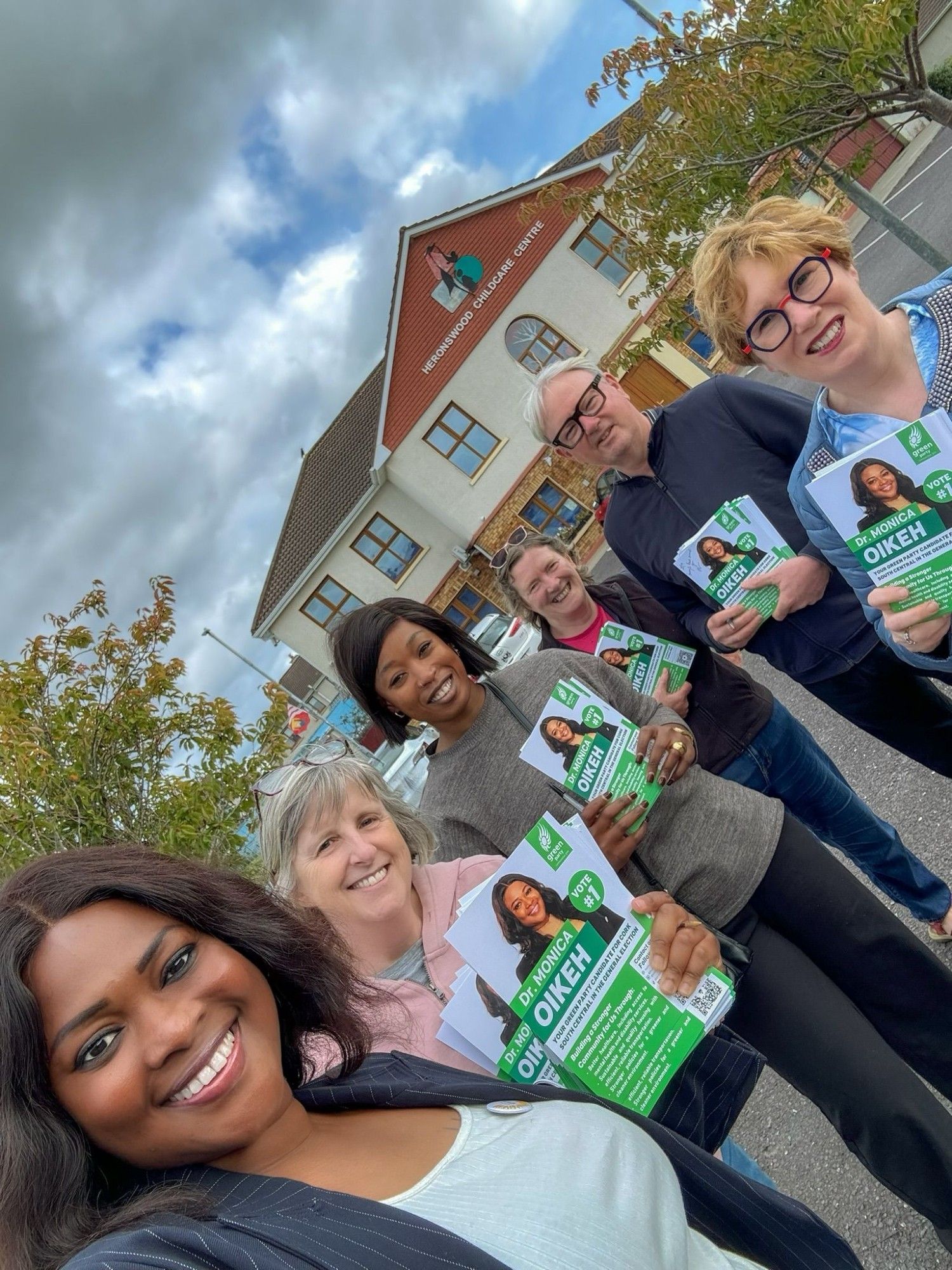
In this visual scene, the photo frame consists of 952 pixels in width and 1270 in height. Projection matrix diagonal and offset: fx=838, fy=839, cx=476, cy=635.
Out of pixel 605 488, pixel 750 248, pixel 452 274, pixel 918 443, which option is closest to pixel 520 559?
pixel 605 488

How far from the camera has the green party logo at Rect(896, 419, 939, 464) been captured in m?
2.11

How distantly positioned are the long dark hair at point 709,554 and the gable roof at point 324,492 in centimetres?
2254

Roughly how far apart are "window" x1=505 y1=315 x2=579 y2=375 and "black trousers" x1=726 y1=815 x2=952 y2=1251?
76.1ft

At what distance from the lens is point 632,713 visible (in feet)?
9.20

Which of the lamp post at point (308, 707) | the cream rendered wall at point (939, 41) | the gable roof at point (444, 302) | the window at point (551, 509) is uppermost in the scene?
the cream rendered wall at point (939, 41)

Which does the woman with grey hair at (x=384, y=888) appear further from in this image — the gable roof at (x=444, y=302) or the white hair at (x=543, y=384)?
the gable roof at (x=444, y=302)

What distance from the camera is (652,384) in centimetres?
2419

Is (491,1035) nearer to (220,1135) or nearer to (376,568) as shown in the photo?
(220,1135)

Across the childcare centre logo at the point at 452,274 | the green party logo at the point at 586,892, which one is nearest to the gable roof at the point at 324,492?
the childcare centre logo at the point at 452,274

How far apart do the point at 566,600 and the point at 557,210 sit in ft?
75.3

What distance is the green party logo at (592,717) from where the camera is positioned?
102 inches

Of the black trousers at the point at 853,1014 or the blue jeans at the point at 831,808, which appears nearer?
the black trousers at the point at 853,1014

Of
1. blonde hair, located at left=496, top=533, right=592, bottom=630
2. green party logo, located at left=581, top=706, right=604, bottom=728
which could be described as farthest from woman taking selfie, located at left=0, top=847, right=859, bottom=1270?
blonde hair, located at left=496, top=533, right=592, bottom=630

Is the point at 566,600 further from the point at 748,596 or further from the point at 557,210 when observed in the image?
the point at 557,210
